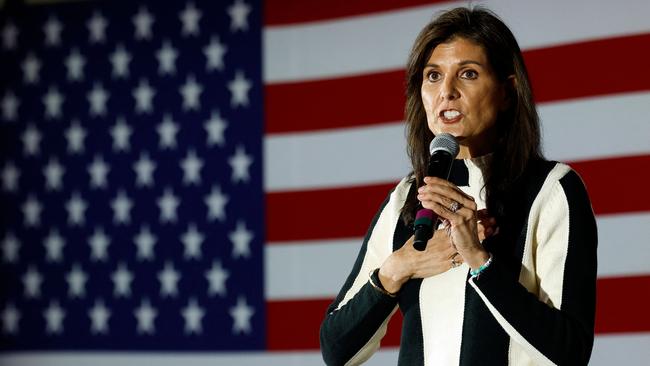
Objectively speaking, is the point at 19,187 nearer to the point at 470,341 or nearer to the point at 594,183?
the point at 594,183

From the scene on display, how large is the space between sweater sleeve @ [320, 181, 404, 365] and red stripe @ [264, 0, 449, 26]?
69.5 inches

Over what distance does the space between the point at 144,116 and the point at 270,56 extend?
55 cm

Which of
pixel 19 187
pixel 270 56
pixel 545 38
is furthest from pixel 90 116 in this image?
pixel 545 38

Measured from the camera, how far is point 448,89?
4.57ft

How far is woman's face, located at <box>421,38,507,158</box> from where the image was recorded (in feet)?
4.55

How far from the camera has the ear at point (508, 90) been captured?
4.70 ft

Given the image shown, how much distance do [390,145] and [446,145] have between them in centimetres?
184

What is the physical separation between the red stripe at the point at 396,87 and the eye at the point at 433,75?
128 cm

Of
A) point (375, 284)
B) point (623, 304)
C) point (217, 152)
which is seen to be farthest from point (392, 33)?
point (375, 284)

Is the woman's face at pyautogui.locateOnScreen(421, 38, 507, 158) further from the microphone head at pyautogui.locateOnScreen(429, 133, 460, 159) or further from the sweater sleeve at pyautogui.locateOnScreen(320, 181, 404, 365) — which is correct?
the sweater sleeve at pyautogui.locateOnScreen(320, 181, 404, 365)

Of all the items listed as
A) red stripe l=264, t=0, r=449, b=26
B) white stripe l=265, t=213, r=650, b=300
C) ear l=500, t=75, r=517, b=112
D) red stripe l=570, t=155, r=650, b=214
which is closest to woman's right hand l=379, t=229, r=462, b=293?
ear l=500, t=75, r=517, b=112

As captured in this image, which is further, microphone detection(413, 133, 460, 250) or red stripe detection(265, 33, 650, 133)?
red stripe detection(265, 33, 650, 133)

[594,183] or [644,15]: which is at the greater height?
[644,15]

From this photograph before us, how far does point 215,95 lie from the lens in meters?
3.48
